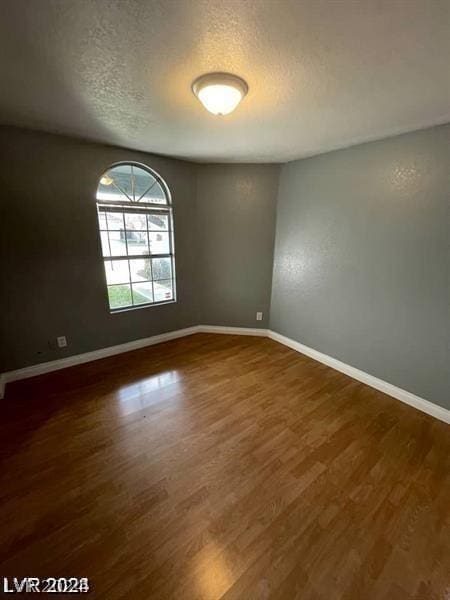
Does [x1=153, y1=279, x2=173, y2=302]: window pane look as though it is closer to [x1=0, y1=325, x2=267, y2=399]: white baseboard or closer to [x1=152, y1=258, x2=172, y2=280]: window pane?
[x1=152, y1=258, x2=172, y2=280]: window pane

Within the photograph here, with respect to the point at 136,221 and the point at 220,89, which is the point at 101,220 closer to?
the point at 136,221

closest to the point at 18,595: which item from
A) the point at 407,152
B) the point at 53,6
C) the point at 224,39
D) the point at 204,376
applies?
the point at 204,376

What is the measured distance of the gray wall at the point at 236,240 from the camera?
130 inches

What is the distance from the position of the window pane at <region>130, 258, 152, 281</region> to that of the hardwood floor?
1332 mm

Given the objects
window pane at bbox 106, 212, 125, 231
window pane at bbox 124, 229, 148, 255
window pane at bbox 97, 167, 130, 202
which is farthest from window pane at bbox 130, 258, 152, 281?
window pane at bbox 97, 167, 130, 202

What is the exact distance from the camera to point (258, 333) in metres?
3.75

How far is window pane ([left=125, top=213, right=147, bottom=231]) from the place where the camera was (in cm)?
304

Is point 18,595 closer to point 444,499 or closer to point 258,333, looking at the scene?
point 444,499

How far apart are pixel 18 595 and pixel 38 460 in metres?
0.75

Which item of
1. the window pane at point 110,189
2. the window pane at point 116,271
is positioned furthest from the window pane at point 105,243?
the window pane at point 110,189

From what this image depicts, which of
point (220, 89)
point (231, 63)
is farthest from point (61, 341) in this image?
point (231, 63)

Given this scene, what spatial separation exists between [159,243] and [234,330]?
1671mm

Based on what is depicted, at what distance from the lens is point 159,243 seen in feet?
11.0

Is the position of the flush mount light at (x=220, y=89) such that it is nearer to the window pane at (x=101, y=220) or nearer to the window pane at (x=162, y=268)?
the window pane at (x=101, y=220)
